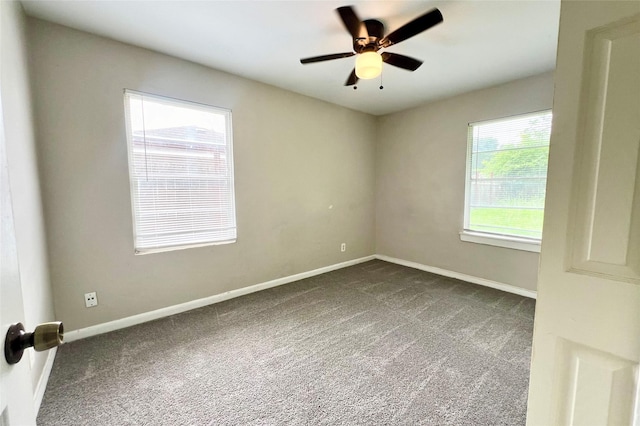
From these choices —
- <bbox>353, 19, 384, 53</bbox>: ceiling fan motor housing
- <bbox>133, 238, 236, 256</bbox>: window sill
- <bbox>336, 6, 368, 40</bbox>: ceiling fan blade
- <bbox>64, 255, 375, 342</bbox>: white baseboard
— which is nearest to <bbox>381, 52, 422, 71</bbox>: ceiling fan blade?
<bbox>353, 19, 384, 53</bbox>: ceiling fan motor housing

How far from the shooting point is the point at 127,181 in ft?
7.65

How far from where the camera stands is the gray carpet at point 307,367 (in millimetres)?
1493

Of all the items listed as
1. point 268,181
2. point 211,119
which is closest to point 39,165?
point 211,119

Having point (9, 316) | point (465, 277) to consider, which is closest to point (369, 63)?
point (9, 316)

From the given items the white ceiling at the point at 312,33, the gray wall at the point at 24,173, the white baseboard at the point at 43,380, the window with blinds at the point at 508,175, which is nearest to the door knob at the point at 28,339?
the gray wall at the point at 24,173

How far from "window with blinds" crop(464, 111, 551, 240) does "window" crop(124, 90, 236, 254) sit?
9.99 ft

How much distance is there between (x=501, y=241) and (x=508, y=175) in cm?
79

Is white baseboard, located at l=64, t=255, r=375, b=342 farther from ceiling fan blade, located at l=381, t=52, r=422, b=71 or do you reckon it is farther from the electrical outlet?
ceiling fan blade, located at l=381, t=52, r=422, b=71

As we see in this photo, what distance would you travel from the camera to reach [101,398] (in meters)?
1.59

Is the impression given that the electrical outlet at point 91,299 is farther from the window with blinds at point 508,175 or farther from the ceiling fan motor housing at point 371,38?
the window with blinds at point 508,175

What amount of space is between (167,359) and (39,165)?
1.71 meters

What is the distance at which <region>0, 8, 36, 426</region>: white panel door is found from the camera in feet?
1.57

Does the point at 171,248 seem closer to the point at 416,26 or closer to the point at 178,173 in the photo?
the point at 178,173

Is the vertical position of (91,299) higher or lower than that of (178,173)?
lower
